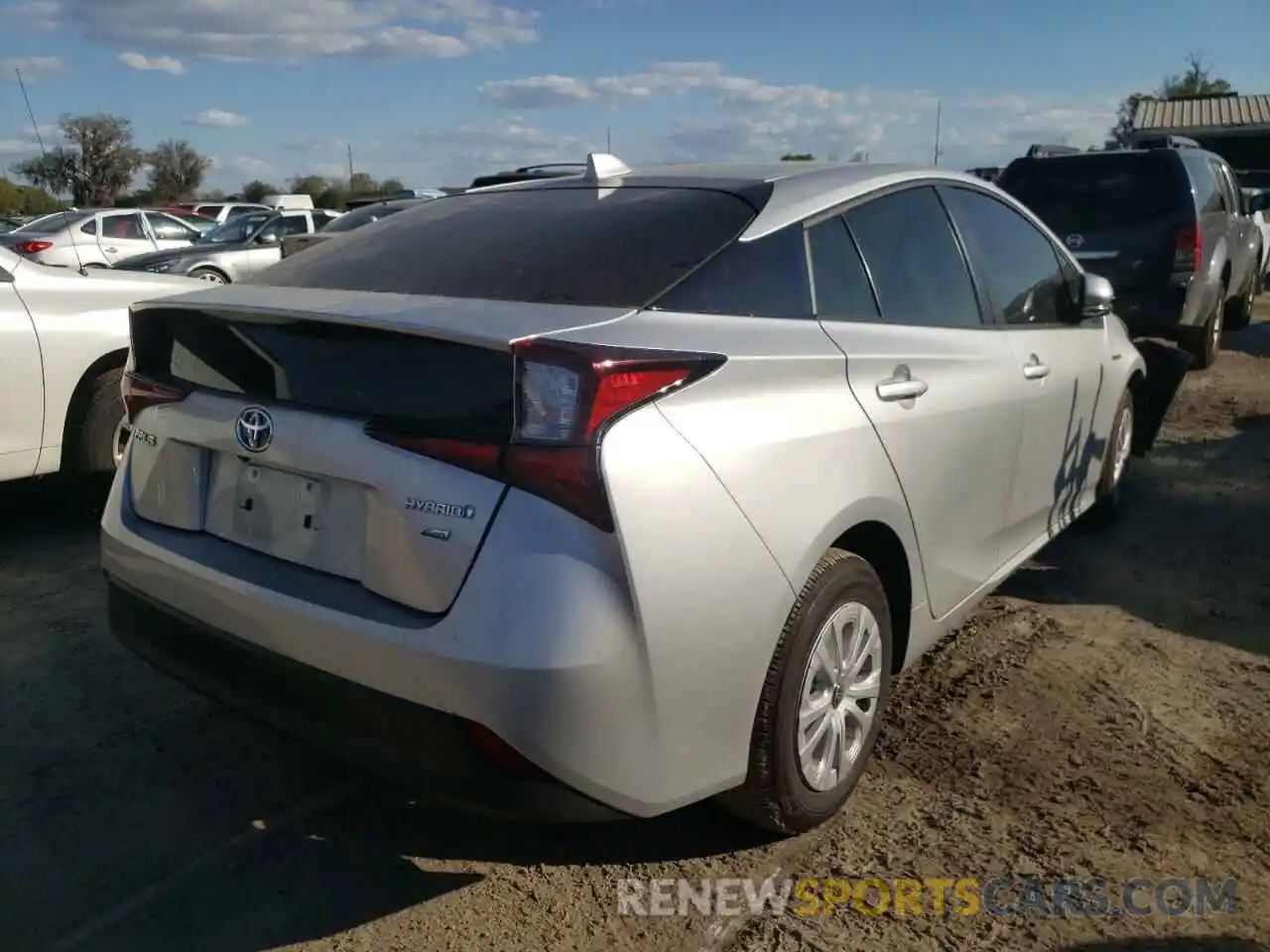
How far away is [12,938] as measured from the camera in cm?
250

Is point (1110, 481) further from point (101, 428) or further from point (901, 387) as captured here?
point (101, 428)

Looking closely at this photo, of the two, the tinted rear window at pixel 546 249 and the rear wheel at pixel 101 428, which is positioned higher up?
the tinted rear window at pixel 546 249

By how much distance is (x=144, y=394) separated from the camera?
2.86 meters

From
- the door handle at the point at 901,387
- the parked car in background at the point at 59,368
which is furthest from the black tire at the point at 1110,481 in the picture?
the parked car in background at the point at 59,368

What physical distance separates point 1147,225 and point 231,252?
11020 mm

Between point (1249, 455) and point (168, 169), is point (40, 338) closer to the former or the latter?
point (1249, 455)

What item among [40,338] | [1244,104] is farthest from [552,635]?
[1244,104]

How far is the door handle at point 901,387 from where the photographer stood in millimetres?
2955

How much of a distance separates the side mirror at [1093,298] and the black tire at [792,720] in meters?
2.17

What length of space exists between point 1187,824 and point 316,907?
226 centimetres

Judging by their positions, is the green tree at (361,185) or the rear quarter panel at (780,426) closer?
the rear quarter panel at (780,426)

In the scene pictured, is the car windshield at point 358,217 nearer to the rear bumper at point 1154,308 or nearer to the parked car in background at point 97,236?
the parked car in background at point 97,236

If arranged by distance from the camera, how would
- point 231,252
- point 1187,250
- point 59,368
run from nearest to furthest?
point 59,368 < point 1187,250 < point 231,252

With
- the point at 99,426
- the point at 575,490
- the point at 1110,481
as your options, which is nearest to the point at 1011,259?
the point at 1110,481
